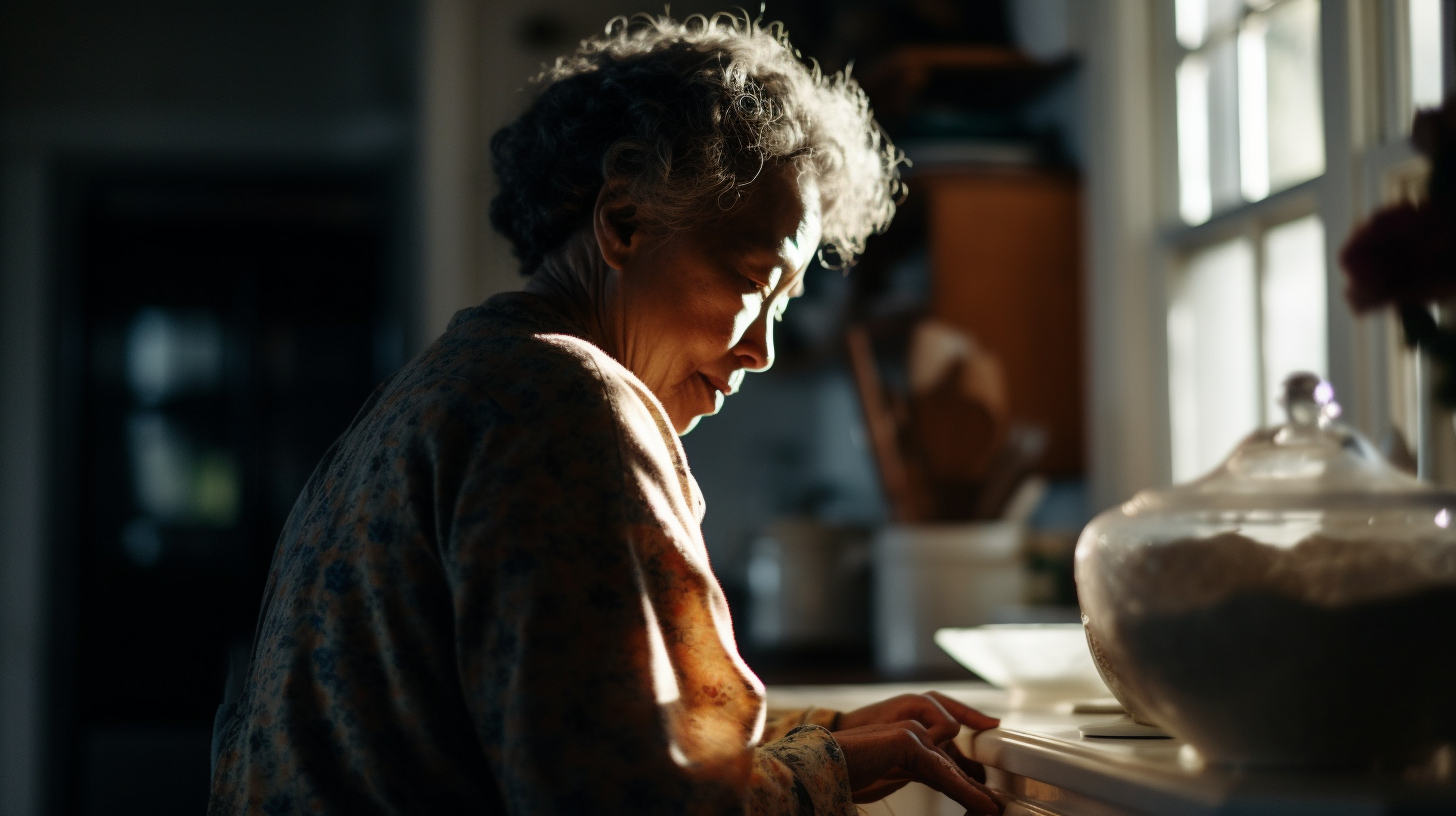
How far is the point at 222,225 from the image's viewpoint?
526cm

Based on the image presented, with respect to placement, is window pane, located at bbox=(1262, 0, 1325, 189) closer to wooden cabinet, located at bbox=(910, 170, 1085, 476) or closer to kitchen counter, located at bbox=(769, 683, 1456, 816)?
wooden cabinet, located at bbox=(910, 170, 1085, 476)

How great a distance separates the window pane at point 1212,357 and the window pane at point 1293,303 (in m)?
0.06

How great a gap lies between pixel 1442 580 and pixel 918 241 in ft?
6.95

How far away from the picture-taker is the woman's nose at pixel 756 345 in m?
1.20

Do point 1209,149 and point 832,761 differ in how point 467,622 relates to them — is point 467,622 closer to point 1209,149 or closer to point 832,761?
point 832,761

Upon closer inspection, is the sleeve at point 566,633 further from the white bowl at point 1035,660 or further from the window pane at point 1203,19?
the window pane at point 1203,19

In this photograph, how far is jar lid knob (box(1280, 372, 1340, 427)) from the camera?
82 cm

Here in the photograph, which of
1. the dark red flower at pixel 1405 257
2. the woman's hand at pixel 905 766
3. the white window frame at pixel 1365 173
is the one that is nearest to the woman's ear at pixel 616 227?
the woman's hand at pixel 905 766

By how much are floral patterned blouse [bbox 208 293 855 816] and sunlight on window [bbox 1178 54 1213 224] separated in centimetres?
164

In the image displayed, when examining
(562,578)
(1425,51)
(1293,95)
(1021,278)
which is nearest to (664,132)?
(562,578)

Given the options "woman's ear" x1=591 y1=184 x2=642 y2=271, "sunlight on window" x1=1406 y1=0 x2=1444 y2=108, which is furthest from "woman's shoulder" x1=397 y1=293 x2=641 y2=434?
"sunlight on window" x1=1406 y1=0 x2=1444 y2=108

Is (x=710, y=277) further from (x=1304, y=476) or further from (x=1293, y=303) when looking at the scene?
(x=1293, y=303)

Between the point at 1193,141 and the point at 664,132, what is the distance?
1.51 m

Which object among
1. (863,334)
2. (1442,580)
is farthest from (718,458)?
(1442,580)
